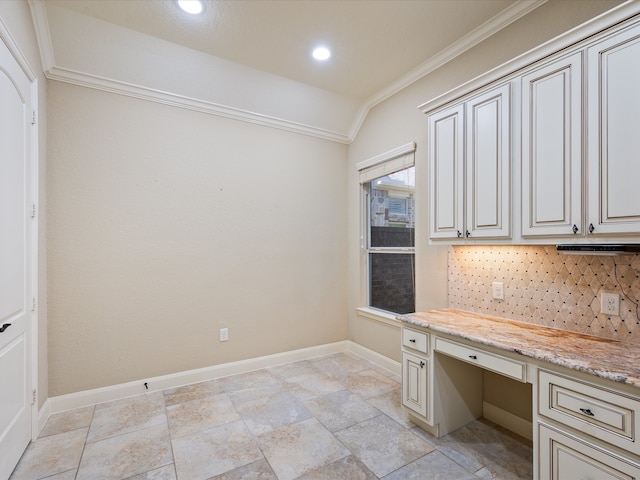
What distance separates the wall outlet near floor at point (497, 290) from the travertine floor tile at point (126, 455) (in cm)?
249

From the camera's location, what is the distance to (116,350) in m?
2.84

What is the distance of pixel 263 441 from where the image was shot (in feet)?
7.35

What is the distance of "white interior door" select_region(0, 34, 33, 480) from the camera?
1.78 meters

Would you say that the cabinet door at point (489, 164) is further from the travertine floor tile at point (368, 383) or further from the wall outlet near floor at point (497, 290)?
the travertine floor tile at point (368, 383)

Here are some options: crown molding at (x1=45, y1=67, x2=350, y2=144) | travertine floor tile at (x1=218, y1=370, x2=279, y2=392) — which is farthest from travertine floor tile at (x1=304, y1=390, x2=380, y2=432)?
crown molding at (x1=45, y1=67, x2=350, y2=144)

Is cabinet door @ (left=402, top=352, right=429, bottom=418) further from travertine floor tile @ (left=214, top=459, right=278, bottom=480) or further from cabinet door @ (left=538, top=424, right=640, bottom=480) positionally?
travertine floor tile @ (left=214, top=459, right=278, bottom=480)

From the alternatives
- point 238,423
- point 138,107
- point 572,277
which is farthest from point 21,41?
point 572,277

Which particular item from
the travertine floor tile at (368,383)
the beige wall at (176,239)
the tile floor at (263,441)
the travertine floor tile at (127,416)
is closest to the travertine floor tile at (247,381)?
the tile floor at (263,441)

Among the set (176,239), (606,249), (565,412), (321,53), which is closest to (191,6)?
(321,53)

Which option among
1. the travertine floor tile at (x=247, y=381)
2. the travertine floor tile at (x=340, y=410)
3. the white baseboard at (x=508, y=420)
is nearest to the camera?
the white baseboard at (x=508, y=420)

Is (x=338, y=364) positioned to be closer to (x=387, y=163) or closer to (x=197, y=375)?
(x=197, y=375)

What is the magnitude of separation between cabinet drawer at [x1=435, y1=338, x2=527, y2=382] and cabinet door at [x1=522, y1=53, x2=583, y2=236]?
0.76 meters

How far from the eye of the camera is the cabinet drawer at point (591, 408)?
1.31m

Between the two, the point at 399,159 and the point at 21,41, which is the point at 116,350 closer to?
the point at 21,41
